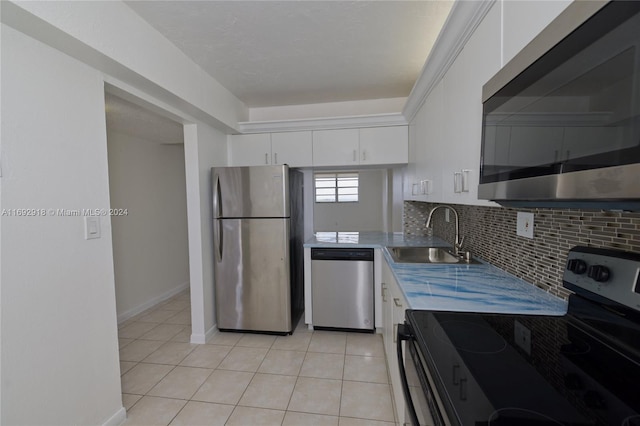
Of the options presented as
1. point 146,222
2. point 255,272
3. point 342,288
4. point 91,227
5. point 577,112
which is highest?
point 577,112

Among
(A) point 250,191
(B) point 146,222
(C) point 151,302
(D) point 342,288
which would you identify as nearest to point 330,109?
(A) point 250,191

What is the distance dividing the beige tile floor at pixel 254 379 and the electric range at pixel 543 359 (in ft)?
3.29

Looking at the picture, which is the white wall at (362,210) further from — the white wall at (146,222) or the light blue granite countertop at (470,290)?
the white wall at (146,222)

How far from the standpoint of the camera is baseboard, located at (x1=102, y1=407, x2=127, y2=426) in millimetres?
1574

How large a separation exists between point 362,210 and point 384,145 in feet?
2.53

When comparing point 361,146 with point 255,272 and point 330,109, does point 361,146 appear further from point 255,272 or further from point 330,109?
point 255,272

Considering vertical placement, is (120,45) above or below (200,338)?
above

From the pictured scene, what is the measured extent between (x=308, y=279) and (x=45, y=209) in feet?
6.56

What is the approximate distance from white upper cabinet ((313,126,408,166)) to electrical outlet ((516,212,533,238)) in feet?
4.93

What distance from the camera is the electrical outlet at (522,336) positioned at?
Result: 85 centimetres

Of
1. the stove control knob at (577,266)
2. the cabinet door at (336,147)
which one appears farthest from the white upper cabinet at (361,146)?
the stove control knob at (577,266)

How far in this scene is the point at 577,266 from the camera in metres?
0.96

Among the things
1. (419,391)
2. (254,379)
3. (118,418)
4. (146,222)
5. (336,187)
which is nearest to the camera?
(419,391)

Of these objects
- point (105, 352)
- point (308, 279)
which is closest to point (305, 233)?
point (308, 279)
